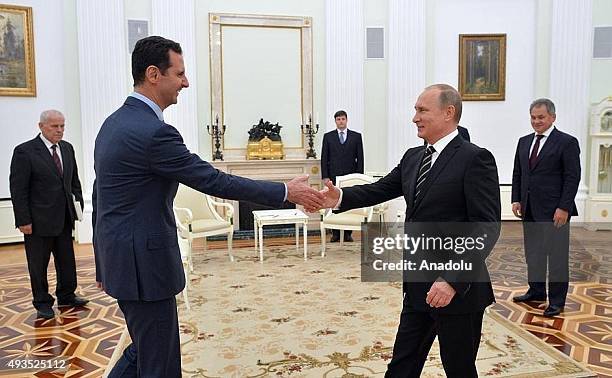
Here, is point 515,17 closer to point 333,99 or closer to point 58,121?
point 333,99

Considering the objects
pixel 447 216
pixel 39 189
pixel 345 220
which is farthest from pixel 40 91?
pixel 447 216

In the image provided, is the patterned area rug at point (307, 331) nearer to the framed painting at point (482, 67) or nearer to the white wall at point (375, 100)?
the white wall at point (375, 100)

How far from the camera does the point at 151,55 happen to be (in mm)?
2305

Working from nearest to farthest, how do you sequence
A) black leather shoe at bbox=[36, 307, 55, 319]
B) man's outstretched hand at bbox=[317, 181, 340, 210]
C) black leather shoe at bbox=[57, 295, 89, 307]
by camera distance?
man's outstretched hand at bbox=[317, 181, 340, 210]
black leather shoe at bbox=[36, 307, 55, 319]
black leather shoe at bbox=[57, 295, 89, 307]

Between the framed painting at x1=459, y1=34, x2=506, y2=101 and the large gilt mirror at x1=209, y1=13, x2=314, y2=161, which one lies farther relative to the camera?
the framed painting at x1=459, y1=34, x2=506, y2=101

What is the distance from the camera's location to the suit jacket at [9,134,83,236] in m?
4.58

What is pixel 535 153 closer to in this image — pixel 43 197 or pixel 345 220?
pixel 345 220

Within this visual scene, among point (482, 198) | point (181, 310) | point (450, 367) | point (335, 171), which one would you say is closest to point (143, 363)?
point (450, 367)

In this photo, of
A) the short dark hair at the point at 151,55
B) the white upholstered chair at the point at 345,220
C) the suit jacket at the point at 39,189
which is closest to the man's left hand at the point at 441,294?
the short dark hair at the point at 151,55

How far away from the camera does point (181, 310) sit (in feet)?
16.0

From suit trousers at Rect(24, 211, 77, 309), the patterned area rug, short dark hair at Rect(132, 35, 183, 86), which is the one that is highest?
short dark hair at Rect(132, 35, 183, 86)

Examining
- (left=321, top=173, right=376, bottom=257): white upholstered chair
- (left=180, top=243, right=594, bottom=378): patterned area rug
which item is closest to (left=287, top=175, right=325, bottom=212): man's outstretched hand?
(left=180, top=243, right=594, bottom=378): patterned area rug

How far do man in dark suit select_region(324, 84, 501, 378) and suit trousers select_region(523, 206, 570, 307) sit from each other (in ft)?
8.00

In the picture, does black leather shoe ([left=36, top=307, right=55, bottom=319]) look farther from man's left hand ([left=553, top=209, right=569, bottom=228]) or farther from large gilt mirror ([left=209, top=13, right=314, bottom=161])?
large gilt mirror ([left=209, top=13, right=314, bottom=161])
